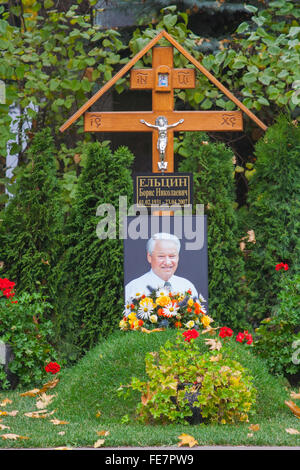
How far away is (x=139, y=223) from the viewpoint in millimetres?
6664

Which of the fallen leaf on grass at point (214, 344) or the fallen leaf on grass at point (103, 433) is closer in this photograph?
the fallen leaf on grass at point (103, 433)

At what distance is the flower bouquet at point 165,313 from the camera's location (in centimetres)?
618

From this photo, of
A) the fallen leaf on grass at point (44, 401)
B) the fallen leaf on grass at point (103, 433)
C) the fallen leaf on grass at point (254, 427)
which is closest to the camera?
the fallen leaf on grass at point (103, 433)

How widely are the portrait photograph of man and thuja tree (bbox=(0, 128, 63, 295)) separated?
107 cm

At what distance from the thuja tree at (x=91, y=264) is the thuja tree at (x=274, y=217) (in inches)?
59.8

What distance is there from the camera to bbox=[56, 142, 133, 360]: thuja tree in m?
7.23

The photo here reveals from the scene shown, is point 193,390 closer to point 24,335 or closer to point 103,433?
point 103,433

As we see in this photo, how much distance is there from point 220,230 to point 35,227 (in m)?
2.07

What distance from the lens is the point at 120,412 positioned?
506cm

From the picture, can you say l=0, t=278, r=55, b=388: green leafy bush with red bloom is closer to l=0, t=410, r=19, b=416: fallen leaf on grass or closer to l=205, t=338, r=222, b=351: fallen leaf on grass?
l=0, t=410, r=19, b=416: fallen leaf on grass

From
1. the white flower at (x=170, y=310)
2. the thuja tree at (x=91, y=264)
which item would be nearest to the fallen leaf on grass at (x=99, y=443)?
the white flower at (x=170, y=310)

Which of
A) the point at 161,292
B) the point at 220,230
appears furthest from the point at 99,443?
the point at 220,230

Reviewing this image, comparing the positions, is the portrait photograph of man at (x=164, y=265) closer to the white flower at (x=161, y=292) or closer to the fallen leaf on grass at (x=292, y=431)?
the white flower at (x=161, y=292)
